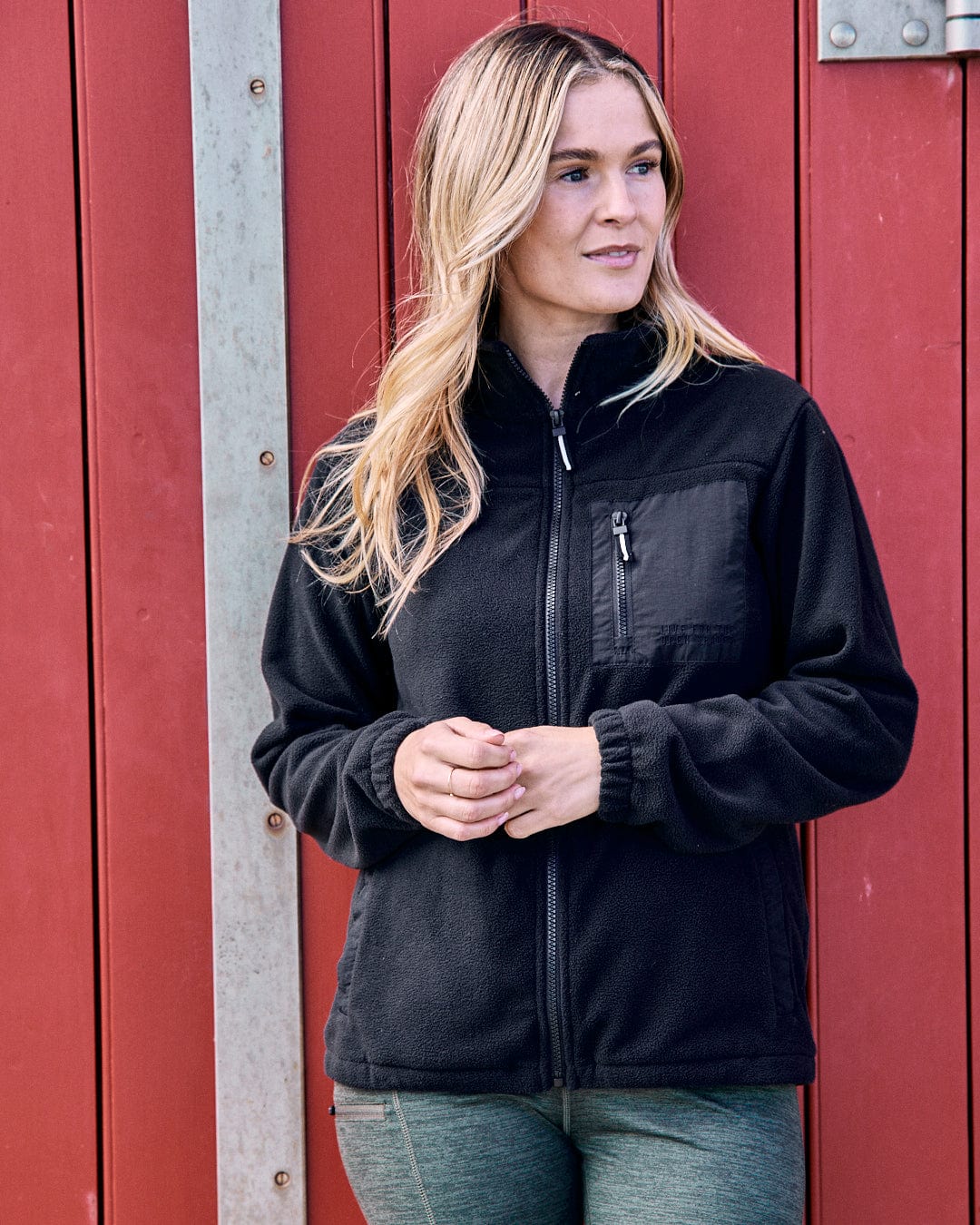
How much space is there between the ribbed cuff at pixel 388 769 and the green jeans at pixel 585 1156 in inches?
12.1

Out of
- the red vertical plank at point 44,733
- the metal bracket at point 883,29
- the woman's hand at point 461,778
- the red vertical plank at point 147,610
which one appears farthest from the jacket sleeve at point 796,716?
the red vertical plank at point 44,733

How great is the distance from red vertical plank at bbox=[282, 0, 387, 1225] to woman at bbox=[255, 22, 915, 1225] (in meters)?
0.23

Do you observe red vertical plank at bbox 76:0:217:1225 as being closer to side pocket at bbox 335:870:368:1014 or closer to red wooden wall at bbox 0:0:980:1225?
red wooden wall at bbox 0:0:980:1225

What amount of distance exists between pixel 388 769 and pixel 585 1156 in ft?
1.54

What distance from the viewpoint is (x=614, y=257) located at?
151cm

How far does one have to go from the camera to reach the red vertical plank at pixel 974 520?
1763 millimetres

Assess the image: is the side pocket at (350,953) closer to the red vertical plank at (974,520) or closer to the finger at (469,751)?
the finger at (469,751)

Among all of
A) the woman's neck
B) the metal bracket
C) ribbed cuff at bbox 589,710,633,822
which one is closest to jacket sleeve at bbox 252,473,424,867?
ribbed cuff at bbox 589,710,633,822

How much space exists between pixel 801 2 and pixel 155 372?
105 cm

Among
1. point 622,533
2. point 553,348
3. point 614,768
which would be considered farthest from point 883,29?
point 614,768

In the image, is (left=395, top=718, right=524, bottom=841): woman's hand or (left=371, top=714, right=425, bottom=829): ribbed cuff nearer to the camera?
(left=395, top=718, right=524, bottom=841): woman's hand

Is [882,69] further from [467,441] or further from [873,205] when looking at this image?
[467,441]

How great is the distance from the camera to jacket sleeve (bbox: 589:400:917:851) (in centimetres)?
129

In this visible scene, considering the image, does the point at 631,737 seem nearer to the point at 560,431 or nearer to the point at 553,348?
the point at 560,431
